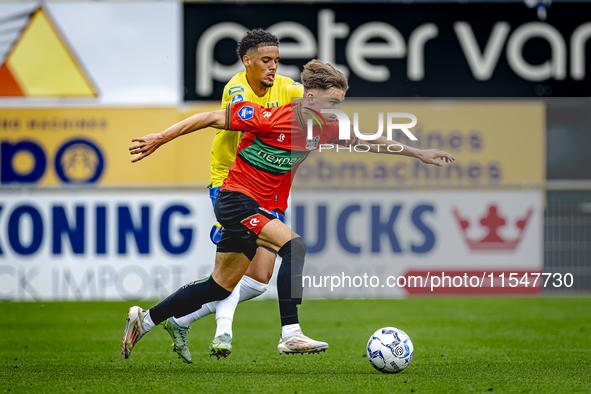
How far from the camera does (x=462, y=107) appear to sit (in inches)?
429

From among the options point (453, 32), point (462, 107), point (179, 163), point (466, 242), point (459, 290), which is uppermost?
point (453, 32)

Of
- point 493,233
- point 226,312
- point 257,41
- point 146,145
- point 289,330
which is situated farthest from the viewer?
point 493,233

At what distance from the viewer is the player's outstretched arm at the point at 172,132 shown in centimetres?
427

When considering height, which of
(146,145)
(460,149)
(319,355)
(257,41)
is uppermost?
(257,41)

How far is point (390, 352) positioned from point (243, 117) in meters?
1.63

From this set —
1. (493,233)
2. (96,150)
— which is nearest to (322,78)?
(493,233)

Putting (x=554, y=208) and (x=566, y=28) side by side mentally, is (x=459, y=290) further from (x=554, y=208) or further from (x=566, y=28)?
(x=566, y=28)

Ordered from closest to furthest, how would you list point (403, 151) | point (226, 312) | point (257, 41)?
point (403, 151) → point (226, 312) → point (257, 41)

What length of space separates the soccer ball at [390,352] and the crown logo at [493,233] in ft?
19.1

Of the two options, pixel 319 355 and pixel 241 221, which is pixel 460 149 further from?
pixel 241 221

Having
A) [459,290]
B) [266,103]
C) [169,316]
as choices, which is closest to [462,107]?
[459,290]

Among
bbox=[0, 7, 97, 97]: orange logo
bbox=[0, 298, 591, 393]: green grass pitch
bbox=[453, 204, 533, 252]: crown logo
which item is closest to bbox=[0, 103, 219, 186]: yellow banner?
bbox=[0, 7, 97, 97]: orange logo

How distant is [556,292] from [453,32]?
3.92 m

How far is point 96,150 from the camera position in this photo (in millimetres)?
10844
